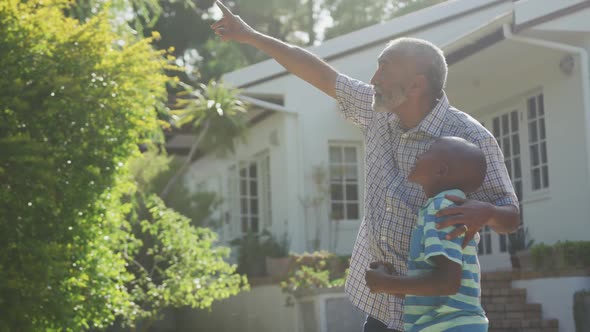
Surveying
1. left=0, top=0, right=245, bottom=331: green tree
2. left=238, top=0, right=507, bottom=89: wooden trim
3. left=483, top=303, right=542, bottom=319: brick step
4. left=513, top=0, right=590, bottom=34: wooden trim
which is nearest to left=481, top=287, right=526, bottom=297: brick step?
left=483, top=303, right=542, bottom=319: brick step

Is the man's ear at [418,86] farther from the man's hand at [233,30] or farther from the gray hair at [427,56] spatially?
the man's hand at [233,30]

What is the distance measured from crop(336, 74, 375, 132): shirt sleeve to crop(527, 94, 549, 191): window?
8.04m

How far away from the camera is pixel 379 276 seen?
2990 millimetres

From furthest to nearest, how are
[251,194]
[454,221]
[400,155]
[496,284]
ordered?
[251,194], [496,284], [400,155], [454,221]

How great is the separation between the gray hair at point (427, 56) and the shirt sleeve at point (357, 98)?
37 centimetres

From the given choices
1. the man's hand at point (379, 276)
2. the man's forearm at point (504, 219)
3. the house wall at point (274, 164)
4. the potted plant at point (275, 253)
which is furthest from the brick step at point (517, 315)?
the man's hand at point (379, 276)

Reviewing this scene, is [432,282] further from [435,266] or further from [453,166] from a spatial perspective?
[453,166]

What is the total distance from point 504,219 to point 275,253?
1105 centimetres

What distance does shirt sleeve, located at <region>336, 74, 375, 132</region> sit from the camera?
3691mm

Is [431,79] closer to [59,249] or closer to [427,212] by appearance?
[427,212]

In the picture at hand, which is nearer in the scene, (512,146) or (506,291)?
(506,291)

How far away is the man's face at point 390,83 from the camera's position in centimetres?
329

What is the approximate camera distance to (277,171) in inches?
597

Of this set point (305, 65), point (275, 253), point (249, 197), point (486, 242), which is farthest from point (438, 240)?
point (249, 197)
